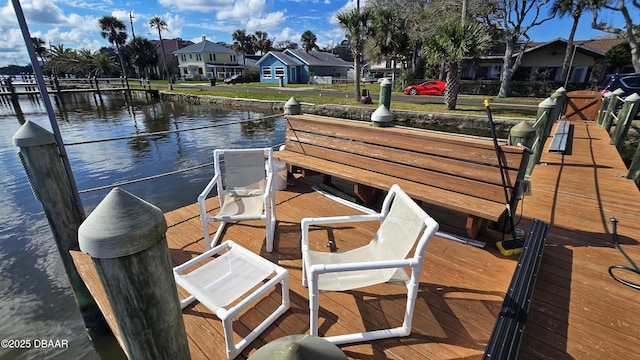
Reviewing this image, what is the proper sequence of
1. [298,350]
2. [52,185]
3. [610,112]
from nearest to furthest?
[298,350], [52,185], [610,112]

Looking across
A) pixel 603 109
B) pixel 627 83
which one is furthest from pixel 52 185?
Result: pixel 627 83

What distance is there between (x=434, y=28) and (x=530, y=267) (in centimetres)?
2639

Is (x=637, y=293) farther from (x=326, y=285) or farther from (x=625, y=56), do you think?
(x=625, y=56)

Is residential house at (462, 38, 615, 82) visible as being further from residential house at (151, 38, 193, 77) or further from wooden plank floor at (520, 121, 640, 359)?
residential house at (151, 38, 193, 77)

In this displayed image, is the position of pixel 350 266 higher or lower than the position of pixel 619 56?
lower

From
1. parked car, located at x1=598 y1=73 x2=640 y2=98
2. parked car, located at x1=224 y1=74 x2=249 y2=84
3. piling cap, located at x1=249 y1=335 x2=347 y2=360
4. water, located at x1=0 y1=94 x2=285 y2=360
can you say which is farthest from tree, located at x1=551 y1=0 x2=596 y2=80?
parked car, located at x1=224 y1=74 x2=249 y2=84

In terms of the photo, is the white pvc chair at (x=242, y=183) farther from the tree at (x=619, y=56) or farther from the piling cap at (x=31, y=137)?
the tree at (x=619, y=56)

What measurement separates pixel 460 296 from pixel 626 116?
25.7 ft

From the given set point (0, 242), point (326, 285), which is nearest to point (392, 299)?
point (326, 285)

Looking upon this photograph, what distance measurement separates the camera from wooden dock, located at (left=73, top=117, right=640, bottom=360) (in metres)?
1.96

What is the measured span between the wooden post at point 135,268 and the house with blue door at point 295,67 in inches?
1497

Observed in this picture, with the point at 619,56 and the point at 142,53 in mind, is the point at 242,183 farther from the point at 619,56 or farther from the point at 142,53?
the point at 142,53

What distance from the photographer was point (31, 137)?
2309mm

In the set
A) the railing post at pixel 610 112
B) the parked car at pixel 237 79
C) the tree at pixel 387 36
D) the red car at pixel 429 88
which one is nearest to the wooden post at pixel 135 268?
the railing post at pixel 610 112
